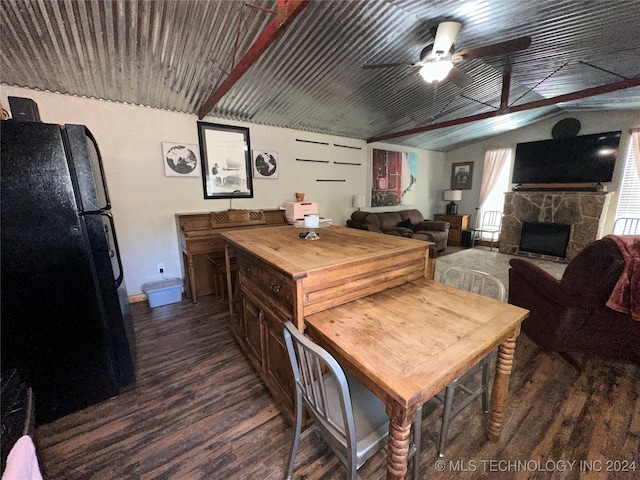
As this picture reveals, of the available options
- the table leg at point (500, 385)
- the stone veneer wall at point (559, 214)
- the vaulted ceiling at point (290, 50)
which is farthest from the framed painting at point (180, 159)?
the stone veneer wall at point (559, 214)

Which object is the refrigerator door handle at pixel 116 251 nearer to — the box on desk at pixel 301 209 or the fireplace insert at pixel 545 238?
the box on desk at pixel 301 209

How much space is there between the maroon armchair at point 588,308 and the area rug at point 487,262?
6.91 feet

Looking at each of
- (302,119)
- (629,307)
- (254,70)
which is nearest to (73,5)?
(254,70)

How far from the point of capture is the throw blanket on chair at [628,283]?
148 cm

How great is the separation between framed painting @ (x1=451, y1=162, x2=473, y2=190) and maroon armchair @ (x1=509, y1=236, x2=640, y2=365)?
5353 mm

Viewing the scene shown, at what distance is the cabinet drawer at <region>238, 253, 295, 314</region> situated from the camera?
4.06 feet

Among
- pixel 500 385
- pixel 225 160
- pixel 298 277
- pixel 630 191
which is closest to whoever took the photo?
pixel 298 277

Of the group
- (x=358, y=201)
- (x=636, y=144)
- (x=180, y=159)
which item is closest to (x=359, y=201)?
(x=358, y=201)

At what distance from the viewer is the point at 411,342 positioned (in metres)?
0.94

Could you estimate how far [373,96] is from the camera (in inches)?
133

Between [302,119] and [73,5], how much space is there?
261 cm

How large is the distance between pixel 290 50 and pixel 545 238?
19.6 feet

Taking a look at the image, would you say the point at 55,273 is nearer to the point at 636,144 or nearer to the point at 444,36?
the point at 444,36

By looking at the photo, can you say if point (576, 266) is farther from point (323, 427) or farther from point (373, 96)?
point (373, 96)
